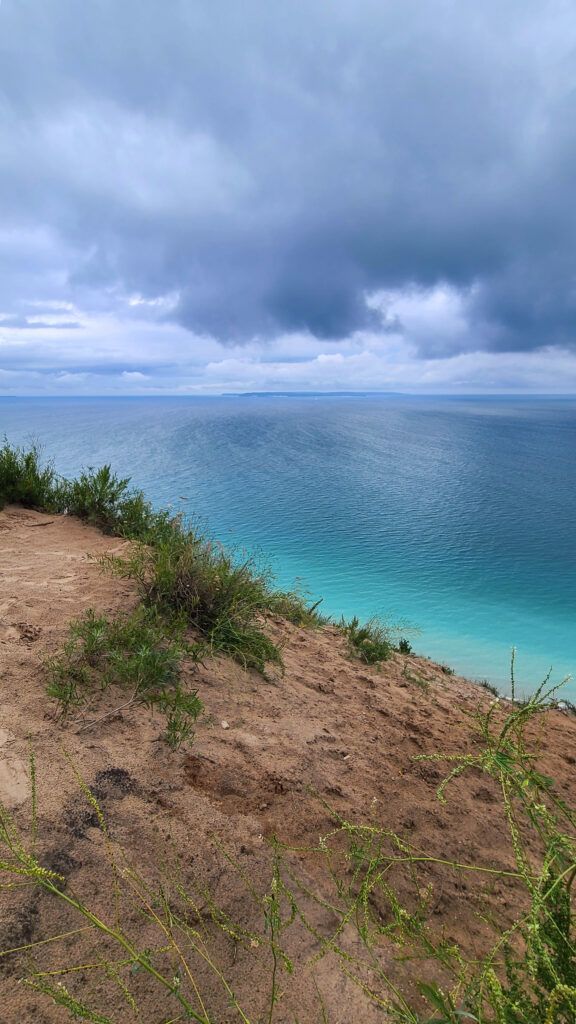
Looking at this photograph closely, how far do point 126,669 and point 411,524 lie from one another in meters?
22.4

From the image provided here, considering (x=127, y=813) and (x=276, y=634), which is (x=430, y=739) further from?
(x=127, y=813)

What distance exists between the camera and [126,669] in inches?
152

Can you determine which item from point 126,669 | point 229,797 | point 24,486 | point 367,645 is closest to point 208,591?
point 126,669

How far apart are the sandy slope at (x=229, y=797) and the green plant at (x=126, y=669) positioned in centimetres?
12

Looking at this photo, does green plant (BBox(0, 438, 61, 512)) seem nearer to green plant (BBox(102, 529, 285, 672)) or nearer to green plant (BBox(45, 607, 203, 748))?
green plant (BBox(102, 529, 285, 672))

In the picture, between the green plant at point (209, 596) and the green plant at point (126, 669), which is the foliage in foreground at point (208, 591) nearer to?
the green plant at point (209, 596)

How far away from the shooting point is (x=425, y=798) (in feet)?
12.1

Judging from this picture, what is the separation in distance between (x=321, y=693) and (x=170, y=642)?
1765 mm

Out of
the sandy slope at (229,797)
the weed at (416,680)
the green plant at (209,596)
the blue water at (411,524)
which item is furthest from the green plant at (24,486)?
the weed at (416,680)

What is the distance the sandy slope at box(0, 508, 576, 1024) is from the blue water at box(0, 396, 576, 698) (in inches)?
168

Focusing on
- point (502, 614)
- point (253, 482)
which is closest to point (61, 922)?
point (502, 614)

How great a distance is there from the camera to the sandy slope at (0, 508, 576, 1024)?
218cm

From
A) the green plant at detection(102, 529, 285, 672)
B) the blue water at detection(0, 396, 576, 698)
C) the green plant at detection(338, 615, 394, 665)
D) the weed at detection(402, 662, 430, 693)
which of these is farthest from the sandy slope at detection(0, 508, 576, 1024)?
the blue water at detection(0, 396, 576, 698)

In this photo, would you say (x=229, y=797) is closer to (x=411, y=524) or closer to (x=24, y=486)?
(x=24, y=486)
